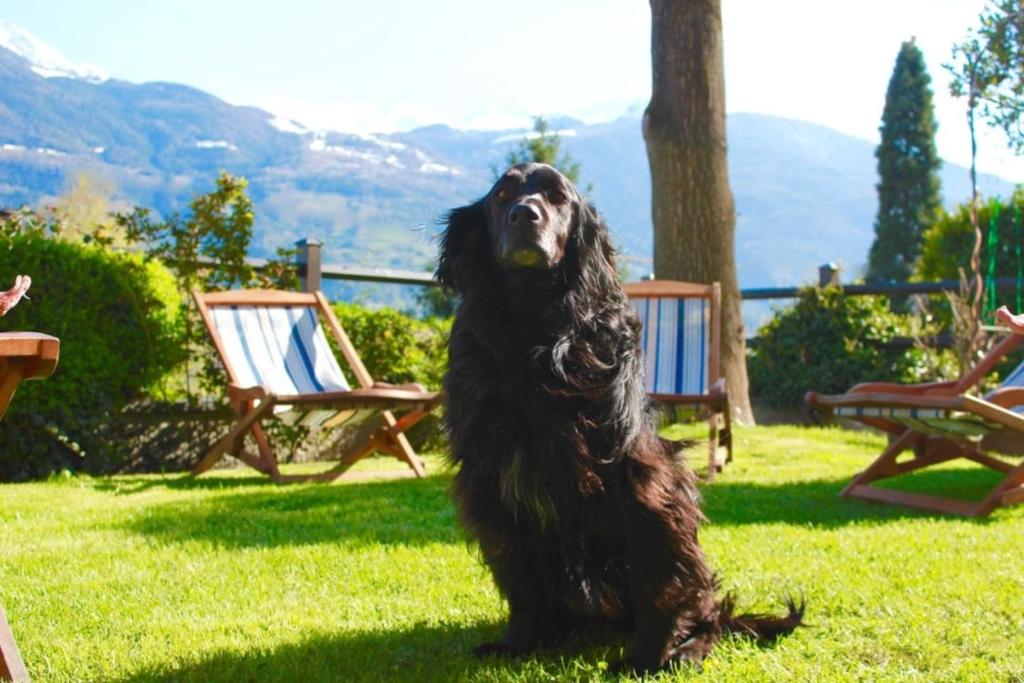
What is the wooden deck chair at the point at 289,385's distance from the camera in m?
6.05

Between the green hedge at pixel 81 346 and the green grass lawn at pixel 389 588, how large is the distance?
0.92 metres

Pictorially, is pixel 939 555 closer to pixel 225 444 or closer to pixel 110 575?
pixel 110 575

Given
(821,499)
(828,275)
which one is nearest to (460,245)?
(821,499)

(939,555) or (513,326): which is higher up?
(513,326)

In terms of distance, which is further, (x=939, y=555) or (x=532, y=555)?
(x=939, y=555)

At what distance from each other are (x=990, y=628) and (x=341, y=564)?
7.26ft

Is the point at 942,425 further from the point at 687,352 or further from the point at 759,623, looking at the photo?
the point at 759,623

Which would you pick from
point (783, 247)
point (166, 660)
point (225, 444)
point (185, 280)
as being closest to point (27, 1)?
point (185, 280)

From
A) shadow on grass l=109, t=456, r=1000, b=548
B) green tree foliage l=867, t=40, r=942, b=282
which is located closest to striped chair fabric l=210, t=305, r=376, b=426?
shadow on grass l=109, t=456, r=1000, b=548

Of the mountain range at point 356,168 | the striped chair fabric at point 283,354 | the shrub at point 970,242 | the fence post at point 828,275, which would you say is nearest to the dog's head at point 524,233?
the mountain range at point 356,168

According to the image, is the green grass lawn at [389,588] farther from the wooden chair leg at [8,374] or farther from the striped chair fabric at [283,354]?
the striped chair fabric at [283,354]

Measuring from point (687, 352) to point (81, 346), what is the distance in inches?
160

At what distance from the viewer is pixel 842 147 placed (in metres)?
162

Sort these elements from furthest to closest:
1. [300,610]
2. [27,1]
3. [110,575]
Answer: [27,1]
[110,575]
[300,610]
